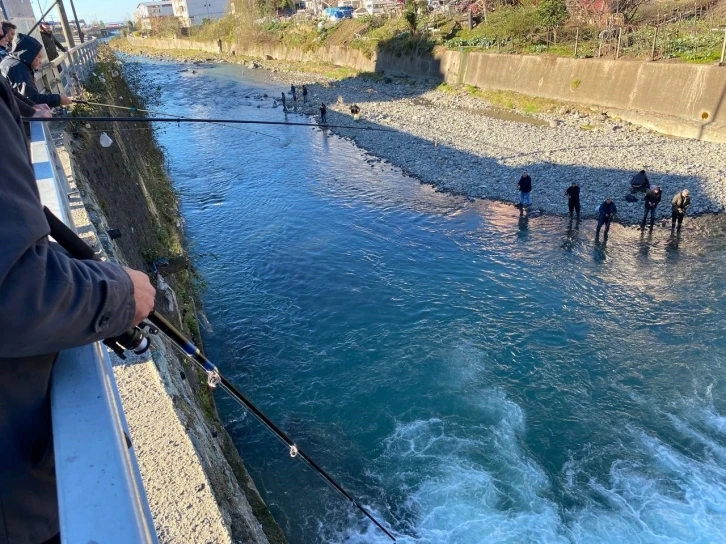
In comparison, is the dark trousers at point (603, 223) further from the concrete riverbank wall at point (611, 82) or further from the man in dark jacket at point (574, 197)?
the concrete riverbank wall at point (611, 82)

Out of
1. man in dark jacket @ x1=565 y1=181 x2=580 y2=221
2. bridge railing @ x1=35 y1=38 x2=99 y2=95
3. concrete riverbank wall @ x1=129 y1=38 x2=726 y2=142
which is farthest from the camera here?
concrete riverbank wall @ x1=129 y1=38 x2=726 y2=142

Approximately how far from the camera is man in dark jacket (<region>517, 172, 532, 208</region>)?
54.2 feet

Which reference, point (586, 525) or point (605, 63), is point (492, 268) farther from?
point (605, 63)

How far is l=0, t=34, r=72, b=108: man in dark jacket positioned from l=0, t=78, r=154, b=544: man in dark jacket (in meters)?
6.35

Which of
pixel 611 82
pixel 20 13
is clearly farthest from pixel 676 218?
pixel 20 13

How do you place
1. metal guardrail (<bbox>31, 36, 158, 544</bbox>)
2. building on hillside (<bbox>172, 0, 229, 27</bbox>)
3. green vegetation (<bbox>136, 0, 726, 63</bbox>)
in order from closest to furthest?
metal guardrail (<bbox>31, 36, 158, 544</bbox>) < green vegetation (<bbox>136, 0, 726, 63</bbox>) < building on hillside (<bbox>172, 0, 229, 27</bbox>)

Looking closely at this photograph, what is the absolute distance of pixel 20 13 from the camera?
16953 mm

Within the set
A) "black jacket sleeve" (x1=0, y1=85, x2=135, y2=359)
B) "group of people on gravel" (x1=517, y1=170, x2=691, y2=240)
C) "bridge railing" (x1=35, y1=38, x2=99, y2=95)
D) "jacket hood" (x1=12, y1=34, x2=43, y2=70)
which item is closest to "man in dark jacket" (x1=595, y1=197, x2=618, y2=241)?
"group of people on gravel" (x1=517, y1=170, x2=691, y2=240)

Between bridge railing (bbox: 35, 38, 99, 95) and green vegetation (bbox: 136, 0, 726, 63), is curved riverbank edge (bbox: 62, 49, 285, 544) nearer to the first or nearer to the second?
bridge railing (bbox: 35, 38, 99, 95)

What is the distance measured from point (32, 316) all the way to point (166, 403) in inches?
135

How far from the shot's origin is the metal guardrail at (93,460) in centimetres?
108

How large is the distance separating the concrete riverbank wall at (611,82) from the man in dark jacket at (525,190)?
9.95 meters

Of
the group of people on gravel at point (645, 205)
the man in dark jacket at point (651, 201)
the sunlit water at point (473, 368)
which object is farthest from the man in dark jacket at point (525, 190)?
the man in dark jacket at point (651, 201)

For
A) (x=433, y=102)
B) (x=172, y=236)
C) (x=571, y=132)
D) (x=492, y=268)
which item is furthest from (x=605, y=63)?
(x=172, y=236)
